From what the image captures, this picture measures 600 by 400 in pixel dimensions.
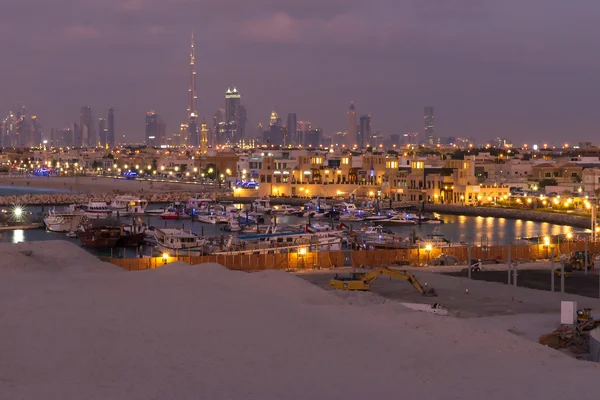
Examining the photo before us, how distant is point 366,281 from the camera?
15.9 metres

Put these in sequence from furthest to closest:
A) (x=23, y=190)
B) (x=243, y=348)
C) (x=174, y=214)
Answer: (x=23, y=190), (x=174, y=214), (x=243, y=348)

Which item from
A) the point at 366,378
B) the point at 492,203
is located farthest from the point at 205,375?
the point at 492,203

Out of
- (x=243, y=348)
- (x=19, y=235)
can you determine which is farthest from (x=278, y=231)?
(x=243, y=348)

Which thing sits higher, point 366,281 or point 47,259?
point 47,259

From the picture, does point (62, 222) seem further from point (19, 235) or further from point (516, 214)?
point (516, 214)

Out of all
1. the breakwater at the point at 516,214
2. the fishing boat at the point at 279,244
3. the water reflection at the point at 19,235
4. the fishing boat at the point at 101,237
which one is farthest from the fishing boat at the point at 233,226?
the breakwater at the point at 516,214

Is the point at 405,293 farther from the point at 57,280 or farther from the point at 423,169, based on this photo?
the point at 423,169

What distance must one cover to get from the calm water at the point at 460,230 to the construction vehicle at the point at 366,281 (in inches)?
605

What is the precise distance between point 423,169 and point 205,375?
163 ft

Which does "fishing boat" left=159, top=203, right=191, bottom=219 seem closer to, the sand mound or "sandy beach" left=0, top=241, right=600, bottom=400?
the sand mound

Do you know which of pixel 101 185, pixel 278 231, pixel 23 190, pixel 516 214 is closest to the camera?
pixel 278 231

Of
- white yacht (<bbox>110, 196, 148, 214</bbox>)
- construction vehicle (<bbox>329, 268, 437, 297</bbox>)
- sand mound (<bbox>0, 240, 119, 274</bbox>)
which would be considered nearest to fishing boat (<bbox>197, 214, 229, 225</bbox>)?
white yacht (<bbox>110, 196, 148, 214</bbox>)

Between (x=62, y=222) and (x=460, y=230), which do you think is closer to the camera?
(x=62, y=222)

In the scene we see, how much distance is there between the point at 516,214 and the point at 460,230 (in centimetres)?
888
